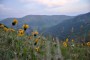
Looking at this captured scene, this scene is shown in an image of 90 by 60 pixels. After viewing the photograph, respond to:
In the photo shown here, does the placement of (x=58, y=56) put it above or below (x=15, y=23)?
below

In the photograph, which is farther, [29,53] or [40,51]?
[40,51]

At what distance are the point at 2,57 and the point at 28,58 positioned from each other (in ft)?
1.45

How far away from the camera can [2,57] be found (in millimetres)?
3451

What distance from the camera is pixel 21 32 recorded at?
17.9 ft

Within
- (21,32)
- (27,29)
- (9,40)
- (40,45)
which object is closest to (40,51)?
(40,45)

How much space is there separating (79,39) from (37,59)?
10.0 ft

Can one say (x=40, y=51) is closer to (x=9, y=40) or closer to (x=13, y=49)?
(x=13, y=49)

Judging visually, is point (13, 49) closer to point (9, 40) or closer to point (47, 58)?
point (9, 40)

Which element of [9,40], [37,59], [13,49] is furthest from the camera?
[9,40]

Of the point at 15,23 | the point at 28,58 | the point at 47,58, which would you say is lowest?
the point at 28,58

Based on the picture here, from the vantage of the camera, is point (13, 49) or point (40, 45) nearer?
point (13, 49)

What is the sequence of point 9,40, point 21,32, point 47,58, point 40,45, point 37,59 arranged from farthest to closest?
point 21,32, point 9,40, point 40,45, point 37,59, point 47,58

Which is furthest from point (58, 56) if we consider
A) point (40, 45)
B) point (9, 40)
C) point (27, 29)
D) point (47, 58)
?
point (27, 29)

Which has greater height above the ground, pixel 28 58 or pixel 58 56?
pixel 58 56
